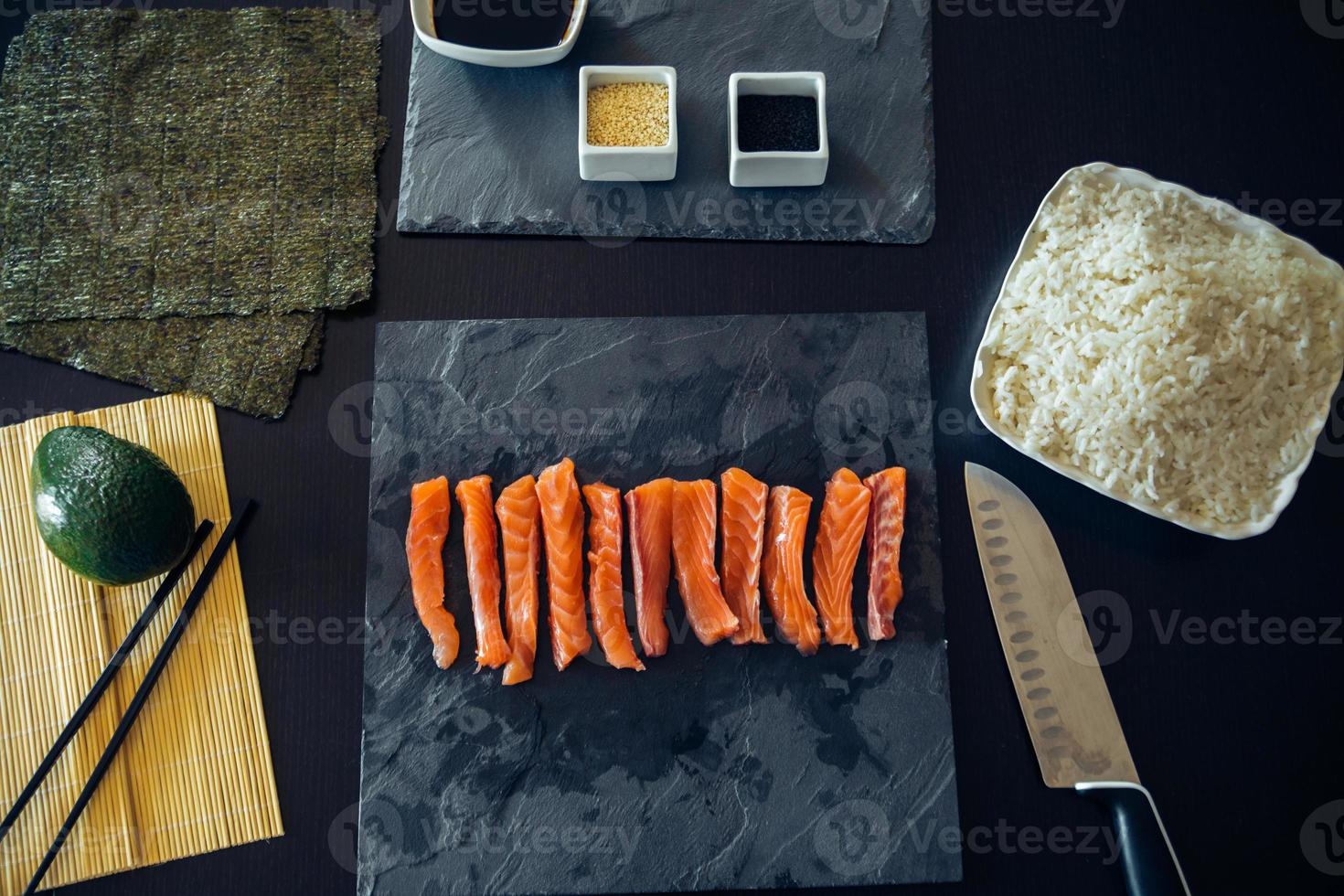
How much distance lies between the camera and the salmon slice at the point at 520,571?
7.02 feet

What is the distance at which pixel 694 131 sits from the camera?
247 centimetres

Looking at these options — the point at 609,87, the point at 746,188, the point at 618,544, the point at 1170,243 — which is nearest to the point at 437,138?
the point at 609,87

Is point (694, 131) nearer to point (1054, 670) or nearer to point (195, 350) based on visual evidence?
point (195, 350)

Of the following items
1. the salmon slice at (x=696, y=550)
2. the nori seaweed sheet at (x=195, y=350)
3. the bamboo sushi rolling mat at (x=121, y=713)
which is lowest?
the bamboo sushi rolling mat at (x=121, y=713)

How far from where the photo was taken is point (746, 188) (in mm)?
2432

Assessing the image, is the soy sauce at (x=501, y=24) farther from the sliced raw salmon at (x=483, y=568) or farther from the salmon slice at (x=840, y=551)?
the salmon slice at (x=840, y=551)

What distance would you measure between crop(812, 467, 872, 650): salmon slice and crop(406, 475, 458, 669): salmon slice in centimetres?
80

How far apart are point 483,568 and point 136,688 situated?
77 centimetres

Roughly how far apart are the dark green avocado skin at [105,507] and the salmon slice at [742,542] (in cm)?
114

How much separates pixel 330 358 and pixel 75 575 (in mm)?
715

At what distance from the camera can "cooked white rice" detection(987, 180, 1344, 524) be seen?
6.84ft

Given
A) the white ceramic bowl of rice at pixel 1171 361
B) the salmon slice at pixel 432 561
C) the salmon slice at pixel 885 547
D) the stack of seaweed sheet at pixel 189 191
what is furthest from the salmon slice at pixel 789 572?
the stack of seaweed sheet at pixel 189 191

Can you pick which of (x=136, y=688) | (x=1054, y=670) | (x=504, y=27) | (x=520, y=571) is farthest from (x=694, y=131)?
(x=136, y=688)

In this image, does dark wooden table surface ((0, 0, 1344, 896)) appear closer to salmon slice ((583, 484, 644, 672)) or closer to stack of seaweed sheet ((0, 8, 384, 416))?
stack of seaweed sheet ((0, 8, 384, 416))
